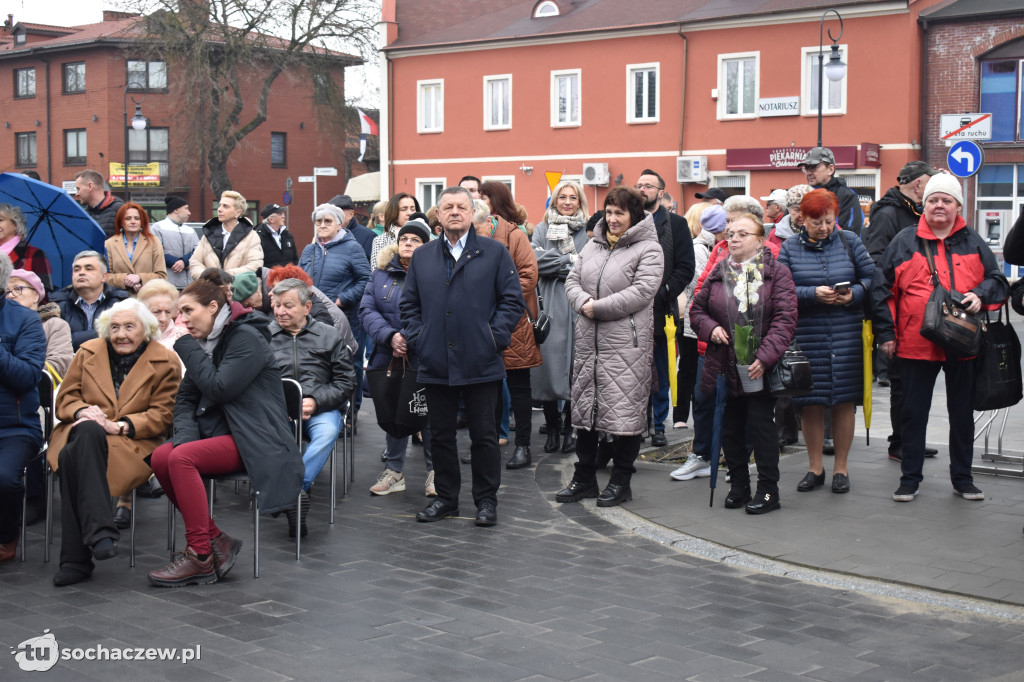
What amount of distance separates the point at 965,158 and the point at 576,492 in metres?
9.18

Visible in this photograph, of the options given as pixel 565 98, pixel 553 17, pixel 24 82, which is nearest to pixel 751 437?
pixel 565 98

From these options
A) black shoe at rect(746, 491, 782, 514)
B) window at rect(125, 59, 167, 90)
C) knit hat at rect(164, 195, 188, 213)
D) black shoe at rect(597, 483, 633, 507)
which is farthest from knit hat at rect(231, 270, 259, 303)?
window at rect(125, 59, 167, 90)

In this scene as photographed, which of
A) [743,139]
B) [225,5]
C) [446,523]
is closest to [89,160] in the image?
[225,5]

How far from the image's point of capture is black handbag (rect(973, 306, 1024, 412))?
25.4 feet

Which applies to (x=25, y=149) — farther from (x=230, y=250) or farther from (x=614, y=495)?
(x=614, y=495)

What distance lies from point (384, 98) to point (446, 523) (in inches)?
1566

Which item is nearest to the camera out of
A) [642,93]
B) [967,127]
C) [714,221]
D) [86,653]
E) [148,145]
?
[86,653]

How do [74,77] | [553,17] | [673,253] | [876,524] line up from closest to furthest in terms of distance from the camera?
[876,524], [673,253], [553,17], [74,77]

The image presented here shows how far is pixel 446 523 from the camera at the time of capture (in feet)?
25.5

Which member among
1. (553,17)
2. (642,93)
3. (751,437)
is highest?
(553,17)

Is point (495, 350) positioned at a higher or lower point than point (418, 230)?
lower

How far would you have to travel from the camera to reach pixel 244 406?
259 inches

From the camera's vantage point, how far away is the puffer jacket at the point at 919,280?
7.87m

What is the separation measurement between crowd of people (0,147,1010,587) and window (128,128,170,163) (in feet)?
166
